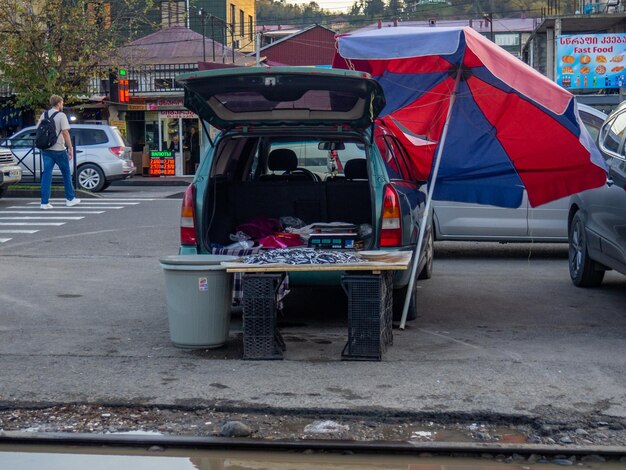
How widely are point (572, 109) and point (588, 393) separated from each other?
9.61ft

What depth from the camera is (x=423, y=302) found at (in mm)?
9320

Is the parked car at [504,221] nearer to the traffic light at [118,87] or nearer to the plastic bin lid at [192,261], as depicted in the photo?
the plastic bin lid at [192,261]

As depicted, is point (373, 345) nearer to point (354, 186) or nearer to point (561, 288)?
point (354, 186)

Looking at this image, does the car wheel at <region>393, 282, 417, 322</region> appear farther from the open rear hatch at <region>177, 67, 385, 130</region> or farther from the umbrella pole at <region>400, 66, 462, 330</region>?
the open rear hatch at <region>177, 67, 385, 130</region>

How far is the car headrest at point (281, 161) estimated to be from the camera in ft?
30.4

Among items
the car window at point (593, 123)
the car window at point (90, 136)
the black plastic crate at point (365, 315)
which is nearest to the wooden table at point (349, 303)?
the black plastic crate at point (365, 315)

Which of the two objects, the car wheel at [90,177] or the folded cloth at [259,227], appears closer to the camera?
the folded cloth at [259,227]

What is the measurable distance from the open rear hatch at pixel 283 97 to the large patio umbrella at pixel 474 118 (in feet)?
1.58

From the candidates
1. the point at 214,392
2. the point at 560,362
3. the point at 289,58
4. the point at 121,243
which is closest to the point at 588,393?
the point at 560,362

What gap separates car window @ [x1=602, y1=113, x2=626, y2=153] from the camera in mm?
8875

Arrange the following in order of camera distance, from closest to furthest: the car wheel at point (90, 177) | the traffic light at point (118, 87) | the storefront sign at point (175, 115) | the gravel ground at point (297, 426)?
the gravel ground at point (297, 426), the car wheel at point (90, 177), the traffic light at point (118, 87), the storefront sign at point (175, 115)

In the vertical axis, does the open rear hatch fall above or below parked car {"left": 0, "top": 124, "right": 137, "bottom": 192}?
above

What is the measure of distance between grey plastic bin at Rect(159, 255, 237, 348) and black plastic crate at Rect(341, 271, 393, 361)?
0.93 meters

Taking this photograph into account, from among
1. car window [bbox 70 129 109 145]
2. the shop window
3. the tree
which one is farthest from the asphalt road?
the shop window
